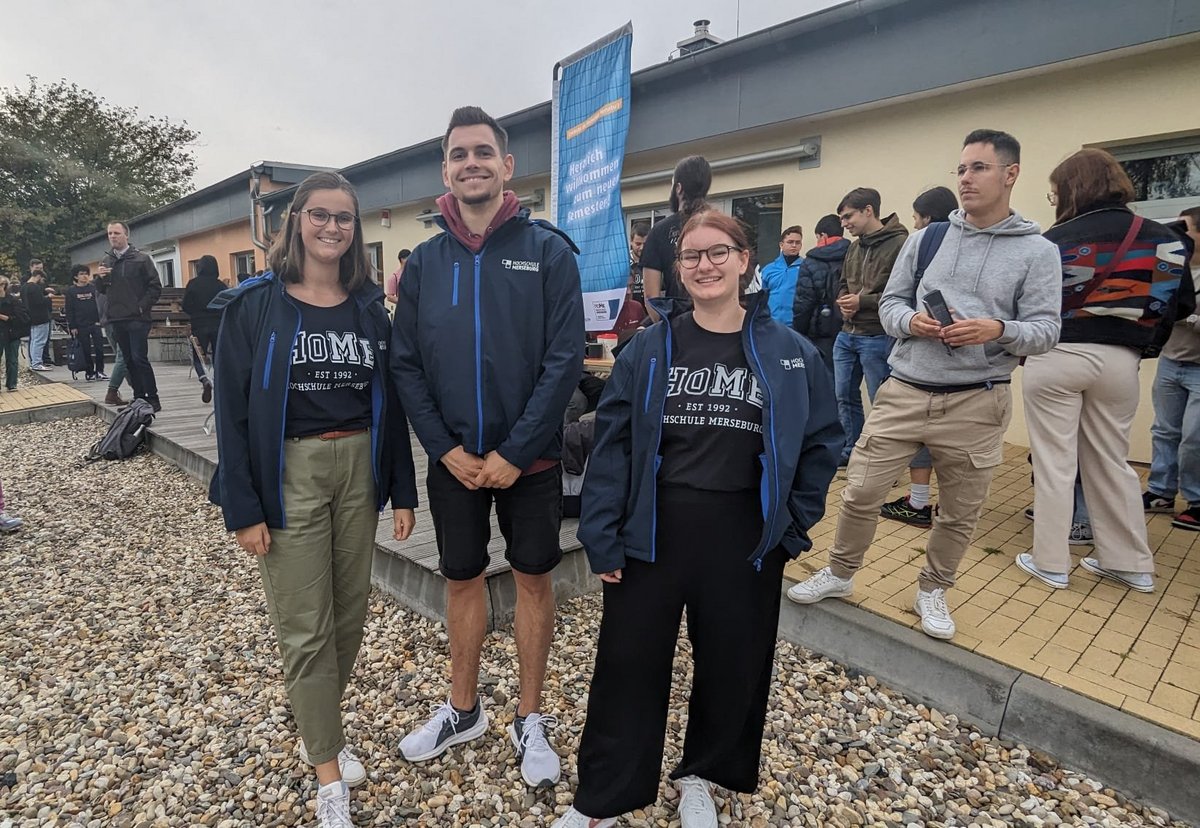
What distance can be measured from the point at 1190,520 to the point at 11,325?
13937mm

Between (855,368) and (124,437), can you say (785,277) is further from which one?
(124,437)

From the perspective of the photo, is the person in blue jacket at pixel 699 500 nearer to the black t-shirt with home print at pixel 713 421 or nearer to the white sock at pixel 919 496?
the black t-shirt with home print at pixel 713 421

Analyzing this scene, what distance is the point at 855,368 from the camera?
15.7 feet

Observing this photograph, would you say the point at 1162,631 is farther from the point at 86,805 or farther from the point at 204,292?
the point at 204,292

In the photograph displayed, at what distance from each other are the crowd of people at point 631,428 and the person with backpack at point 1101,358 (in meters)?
0.01

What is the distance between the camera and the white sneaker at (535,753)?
2.20 m

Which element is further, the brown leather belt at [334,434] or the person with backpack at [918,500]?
the person with backpack at [918,500]

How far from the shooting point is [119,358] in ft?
26.3

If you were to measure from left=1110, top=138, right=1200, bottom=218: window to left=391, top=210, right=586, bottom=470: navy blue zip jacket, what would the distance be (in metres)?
4.93

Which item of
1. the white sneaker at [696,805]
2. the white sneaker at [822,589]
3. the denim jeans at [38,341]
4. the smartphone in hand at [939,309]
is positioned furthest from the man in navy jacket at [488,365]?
the denim jeans at [38,341]

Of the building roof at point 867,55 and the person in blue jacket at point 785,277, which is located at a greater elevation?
the building roof at point 867,55

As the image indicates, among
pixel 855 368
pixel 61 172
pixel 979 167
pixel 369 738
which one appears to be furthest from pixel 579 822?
pixel 61 172

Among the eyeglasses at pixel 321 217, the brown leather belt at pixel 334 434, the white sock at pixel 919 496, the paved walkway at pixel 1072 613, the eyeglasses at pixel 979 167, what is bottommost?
the paved walkway at pixel 1072 613

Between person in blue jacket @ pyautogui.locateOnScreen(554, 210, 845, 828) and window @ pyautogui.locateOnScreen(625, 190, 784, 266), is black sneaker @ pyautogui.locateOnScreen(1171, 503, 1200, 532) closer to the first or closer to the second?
person in blue jacket @ pyautogui.locateOnScreen(554, 210, 845, 828)
